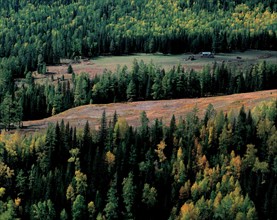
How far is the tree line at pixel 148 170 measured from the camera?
155 metres

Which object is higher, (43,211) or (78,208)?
(78,208)

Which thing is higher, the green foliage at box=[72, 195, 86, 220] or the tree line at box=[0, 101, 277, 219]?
the tree line at box=[0, 101, 277, 219]

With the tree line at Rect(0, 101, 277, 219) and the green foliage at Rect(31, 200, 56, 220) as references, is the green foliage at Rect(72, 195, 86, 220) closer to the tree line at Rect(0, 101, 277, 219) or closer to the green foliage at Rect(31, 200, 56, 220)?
the tree line at Rect(0, 101, 277, 219)

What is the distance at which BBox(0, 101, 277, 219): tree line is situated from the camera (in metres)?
155

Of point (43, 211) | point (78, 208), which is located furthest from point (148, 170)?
point (43, 211)

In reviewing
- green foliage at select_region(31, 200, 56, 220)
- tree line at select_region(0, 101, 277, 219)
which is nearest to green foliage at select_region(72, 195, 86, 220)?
tree line at select_region(0, 101, 277, 219)

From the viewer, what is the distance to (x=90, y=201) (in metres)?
160

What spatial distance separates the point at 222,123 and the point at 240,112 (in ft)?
27.5

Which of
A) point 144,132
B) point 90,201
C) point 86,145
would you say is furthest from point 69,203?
point 144,132

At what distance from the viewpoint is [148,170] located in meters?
170

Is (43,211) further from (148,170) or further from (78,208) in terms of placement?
(148,170)

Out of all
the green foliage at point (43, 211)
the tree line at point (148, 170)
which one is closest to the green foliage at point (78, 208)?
the tree line at point (148, 170)

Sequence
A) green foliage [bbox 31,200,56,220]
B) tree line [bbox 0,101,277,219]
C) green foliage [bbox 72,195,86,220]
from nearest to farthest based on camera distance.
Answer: green foliage [bbox 31,200,56,220], green foliage [bbox 72,195,86,220], tree line [bbox 0,101,277,219]

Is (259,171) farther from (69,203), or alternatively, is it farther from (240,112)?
(69,203)
